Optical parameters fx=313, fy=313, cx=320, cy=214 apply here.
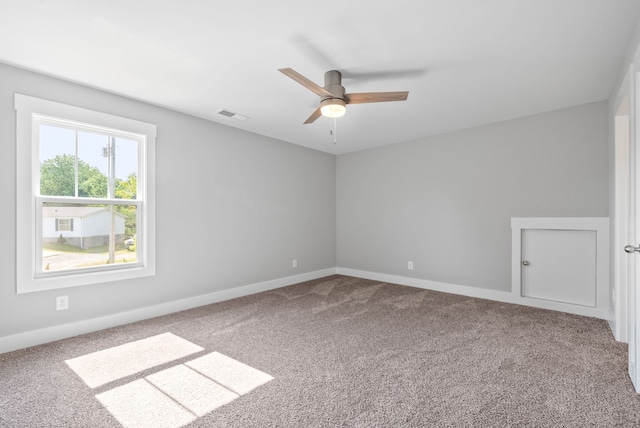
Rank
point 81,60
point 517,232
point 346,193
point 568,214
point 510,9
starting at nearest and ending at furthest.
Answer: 1. point 510,9
2. point 81,60
3. point 568,214
4. point 517,232
5. point 346,193

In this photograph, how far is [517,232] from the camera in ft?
12.7

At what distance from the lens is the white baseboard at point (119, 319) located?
8.42 ft

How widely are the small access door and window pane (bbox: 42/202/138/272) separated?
4559 millimetres

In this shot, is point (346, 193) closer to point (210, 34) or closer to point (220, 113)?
point (220, 113)

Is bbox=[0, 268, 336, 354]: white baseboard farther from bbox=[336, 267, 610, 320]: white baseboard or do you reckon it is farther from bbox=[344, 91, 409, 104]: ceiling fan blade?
bbox=[344, 91, 409, 104]: ceiling fan blade

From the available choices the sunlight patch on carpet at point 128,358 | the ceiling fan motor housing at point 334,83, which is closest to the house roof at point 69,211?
the sunlight patch on carpet at point 128,358

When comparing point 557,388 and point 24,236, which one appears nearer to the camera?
point 557,388

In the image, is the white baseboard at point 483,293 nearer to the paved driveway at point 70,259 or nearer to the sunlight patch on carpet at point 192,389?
the sunlight patch on carpet at point 192,389

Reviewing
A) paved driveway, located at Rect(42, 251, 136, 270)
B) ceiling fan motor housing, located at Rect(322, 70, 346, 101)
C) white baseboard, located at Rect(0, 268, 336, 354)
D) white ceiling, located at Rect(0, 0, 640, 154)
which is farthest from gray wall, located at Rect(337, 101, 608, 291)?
paved driveway, located at Rect(42, 251, 136, 270)

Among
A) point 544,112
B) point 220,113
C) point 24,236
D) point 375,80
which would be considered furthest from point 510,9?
point 24,236

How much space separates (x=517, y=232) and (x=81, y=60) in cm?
476

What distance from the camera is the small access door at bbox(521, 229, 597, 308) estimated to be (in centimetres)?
346

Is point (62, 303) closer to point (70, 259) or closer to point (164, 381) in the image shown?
point (70, 259)

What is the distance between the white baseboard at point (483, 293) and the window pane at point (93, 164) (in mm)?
3926
